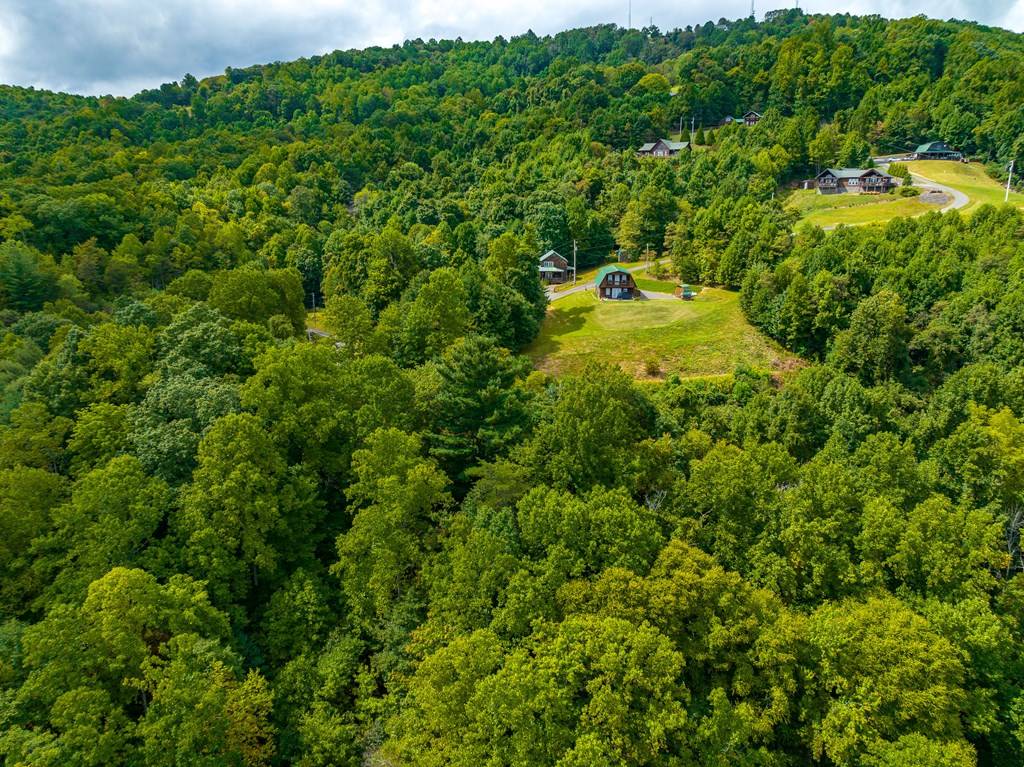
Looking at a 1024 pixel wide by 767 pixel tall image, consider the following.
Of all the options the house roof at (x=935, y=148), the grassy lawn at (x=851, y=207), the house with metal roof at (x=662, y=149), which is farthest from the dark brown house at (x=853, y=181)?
the house with metal roof at (x=662, y=149)

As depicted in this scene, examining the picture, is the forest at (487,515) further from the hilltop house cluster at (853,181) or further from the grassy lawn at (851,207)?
the hilltop house cluster at (853,181)

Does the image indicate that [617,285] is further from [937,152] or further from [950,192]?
[937,152]

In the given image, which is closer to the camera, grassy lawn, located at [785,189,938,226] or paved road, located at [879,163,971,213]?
paved road, located at [879,163,971,213]

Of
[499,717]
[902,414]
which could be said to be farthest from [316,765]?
[902,414]

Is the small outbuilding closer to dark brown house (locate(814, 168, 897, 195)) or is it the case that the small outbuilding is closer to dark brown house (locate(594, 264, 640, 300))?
dark brown house (locate(594, 264, 640, 300))

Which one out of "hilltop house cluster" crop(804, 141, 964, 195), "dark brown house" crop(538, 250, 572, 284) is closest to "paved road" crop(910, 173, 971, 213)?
"hilltop house cluster" crop(804, 141, 964, 195)

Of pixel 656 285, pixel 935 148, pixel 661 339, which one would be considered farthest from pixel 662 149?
pixel 661 339

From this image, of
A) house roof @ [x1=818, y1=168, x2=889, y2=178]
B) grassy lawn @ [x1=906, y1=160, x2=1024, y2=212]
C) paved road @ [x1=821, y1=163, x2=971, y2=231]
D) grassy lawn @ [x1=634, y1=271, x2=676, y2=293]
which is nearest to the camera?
grassy lawn @ [x1=634, y1=271, x2=676, y2=293]
